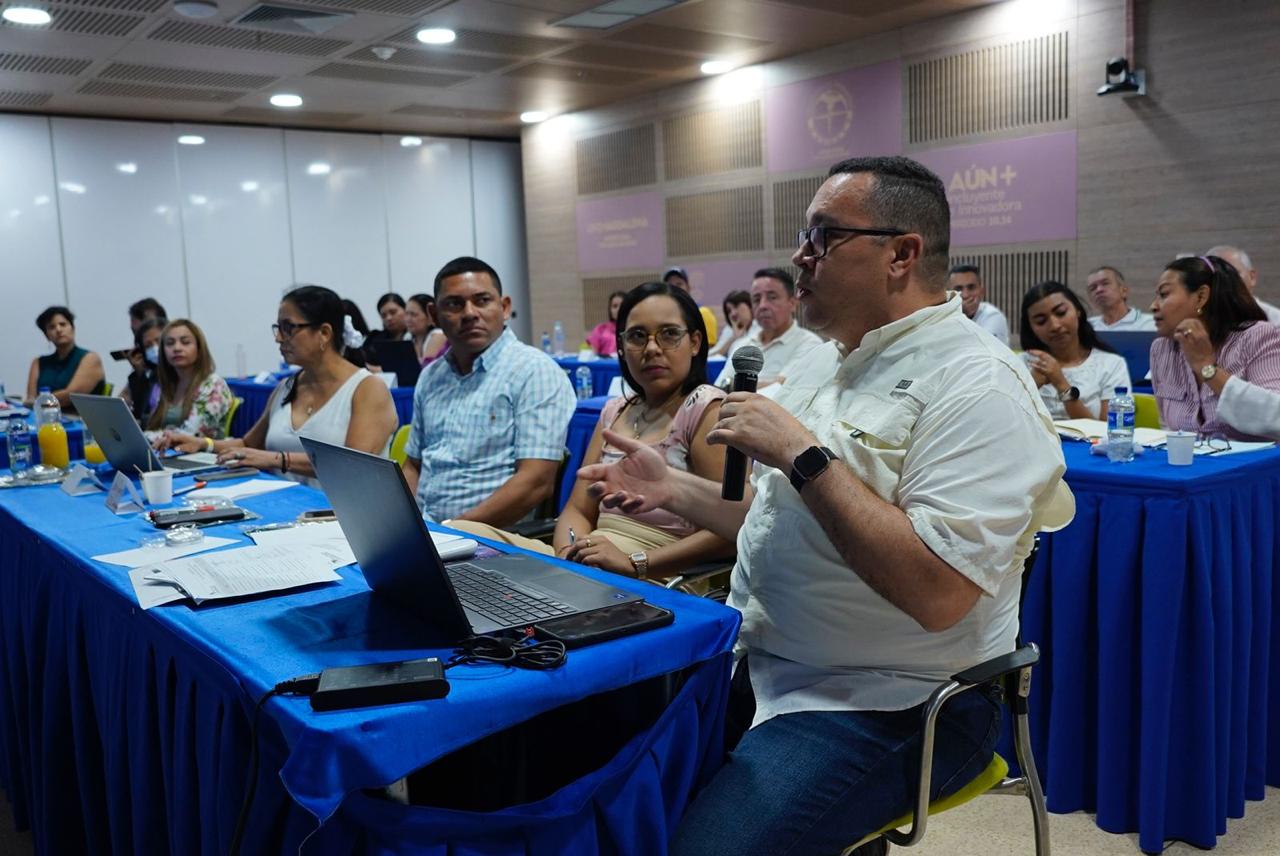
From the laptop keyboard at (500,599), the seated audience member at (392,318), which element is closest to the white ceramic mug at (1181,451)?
the laptop keyboard at (500,599)

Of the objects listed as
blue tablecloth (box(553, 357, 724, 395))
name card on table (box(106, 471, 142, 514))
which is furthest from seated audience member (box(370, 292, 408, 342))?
name card on table (box(106, 471, 142, 514))

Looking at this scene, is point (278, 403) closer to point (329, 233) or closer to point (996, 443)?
point (996, 443)

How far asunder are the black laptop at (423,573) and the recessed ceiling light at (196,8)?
5.54 meters

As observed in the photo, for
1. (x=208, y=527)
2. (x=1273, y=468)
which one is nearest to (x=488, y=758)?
(x=208, y=527)

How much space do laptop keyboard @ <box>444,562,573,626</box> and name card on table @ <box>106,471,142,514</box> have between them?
120 cm

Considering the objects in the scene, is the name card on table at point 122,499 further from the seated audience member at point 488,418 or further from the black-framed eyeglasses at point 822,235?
the black-framed eyeglasses at point 822,235

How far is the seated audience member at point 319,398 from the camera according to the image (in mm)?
3359

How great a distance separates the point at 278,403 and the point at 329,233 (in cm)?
781

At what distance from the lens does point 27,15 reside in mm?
6195

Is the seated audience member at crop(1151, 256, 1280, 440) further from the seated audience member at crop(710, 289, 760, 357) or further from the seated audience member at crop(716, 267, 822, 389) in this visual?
the seated audience member at crop(710, 289, 760, 357)

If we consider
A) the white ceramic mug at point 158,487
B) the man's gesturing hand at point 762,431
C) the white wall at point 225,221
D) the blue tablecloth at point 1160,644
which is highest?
the white wall at point 225,221

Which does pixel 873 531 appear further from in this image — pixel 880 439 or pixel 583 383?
pixel 583 383

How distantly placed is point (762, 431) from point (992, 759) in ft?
2.39

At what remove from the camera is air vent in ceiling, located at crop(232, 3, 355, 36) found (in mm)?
6363
